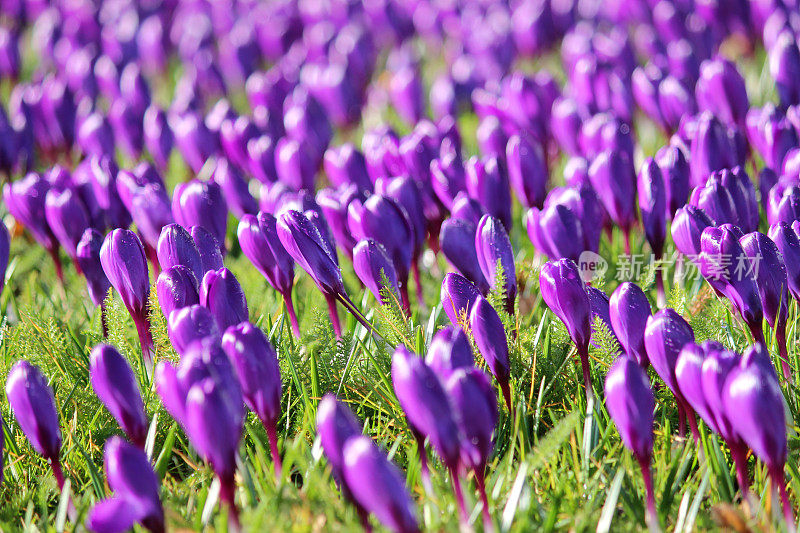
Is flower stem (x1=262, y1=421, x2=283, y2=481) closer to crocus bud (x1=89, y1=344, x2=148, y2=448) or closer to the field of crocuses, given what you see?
the field of crocuses

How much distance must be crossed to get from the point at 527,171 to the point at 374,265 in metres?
0.97

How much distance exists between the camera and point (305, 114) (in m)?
3.93

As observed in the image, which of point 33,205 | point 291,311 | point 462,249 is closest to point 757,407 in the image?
point 462,249

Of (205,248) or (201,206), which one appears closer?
(205,248)

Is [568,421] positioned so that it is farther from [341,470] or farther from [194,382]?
[194,382]

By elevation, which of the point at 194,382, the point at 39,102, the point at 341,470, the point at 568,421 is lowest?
the point at 568,421

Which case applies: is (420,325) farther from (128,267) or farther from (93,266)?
(93,266)

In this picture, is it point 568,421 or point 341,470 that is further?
point 568,421

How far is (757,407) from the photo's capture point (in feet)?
4.95

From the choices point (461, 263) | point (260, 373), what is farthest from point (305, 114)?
point (260, 373)

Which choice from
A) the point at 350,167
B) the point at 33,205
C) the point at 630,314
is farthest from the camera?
the point at 350,167

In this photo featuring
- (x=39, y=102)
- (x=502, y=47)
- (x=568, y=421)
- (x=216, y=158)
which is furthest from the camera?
(x=502, y=47)

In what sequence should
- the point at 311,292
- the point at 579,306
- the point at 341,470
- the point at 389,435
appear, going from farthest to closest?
1. the point at 311,292
2. the point at 389,435
3. the point at 579,306
4. the point at 341,470

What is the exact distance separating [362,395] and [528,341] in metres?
0.44
